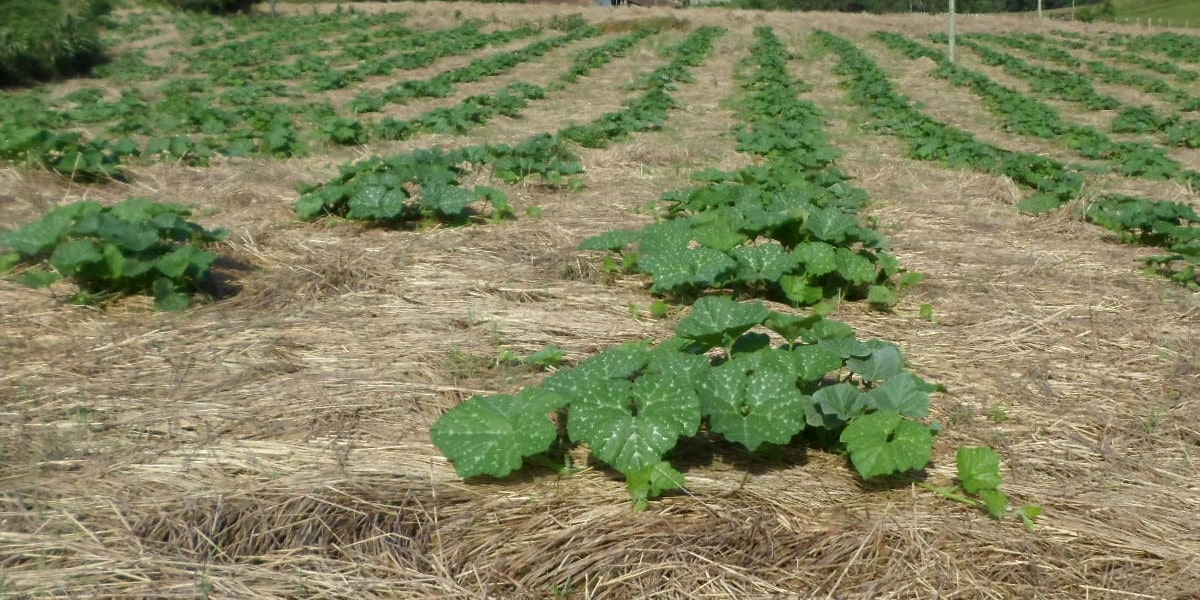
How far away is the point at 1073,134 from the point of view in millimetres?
11008

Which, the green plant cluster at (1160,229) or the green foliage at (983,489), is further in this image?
the green plant cluster at (1160,229)

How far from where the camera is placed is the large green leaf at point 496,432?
253cm

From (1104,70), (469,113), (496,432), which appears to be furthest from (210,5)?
(496,432)

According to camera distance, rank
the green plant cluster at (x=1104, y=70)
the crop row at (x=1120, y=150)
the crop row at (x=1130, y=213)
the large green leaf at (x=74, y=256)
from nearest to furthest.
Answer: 1. the large green leaf at (x=74, y=256)
2. the crop row at (x=1130, y=213)
3. the crop row at (x=1120, y=150)
4. the green plant cluster at (x=1104, y=70)

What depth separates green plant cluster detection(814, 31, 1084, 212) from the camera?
676 cm

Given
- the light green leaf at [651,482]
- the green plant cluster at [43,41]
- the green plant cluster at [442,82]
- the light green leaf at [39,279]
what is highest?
the green plant cluster at [43,41]

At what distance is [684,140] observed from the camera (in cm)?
1034

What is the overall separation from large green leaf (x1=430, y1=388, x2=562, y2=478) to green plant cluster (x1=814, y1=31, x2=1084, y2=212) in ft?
17.3

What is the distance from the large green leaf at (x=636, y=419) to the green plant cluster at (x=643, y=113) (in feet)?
23.6

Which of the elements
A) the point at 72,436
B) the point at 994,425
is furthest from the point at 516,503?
the point at 994,425

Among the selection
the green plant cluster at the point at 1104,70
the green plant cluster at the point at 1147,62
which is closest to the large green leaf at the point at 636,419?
the green plant cluster at the point at 1104,70

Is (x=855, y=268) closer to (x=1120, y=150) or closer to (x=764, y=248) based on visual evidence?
(x=764, y=248)

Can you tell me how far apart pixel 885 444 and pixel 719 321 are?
80 cm

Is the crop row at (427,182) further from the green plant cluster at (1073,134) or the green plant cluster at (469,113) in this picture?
the green plant cluster at (1073,134)
